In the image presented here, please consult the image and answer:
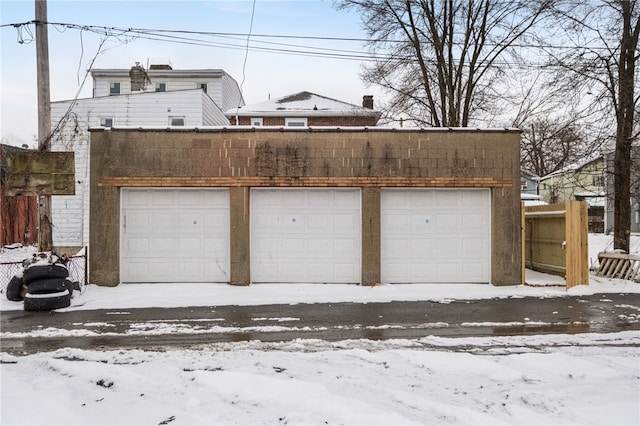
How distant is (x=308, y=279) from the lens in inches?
491

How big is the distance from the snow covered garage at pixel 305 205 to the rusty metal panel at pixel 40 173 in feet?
2.74

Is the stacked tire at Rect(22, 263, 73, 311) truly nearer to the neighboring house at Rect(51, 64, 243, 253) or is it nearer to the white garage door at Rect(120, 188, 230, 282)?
the white garage door at Rect(120, 188, 230, 282)

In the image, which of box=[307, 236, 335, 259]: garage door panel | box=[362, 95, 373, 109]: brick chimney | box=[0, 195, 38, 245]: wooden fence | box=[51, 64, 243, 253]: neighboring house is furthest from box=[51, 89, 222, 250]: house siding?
box=[362, 95, 373, 109]: brick chimney

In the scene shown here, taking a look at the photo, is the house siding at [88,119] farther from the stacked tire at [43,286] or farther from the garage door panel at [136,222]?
the stacked tire at [43,286]

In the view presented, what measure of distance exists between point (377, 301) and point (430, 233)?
8.99ft

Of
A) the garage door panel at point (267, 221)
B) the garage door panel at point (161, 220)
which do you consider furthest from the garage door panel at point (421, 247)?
the garage door panel at point (161, 220)

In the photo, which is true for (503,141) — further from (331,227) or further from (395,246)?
(331,227)

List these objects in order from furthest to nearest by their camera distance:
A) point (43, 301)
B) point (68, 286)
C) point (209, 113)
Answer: point (209, 113), point (68, 286), point (43, 301)

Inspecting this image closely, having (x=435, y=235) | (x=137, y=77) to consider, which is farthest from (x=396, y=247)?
(x=137, y=77)

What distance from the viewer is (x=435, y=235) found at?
41.4 ft

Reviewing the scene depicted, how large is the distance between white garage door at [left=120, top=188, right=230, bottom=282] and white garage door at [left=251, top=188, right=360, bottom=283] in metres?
0.84

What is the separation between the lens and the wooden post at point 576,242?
12.1 metres

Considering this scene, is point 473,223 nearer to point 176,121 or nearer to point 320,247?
point 320,247

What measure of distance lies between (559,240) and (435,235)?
3.35 m
